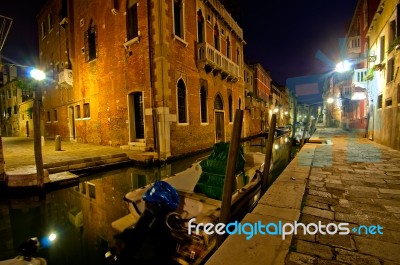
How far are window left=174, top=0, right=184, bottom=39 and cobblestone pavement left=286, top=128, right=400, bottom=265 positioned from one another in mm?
9497

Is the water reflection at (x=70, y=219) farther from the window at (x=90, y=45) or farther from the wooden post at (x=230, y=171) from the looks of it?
the window at (x=90, y=45)

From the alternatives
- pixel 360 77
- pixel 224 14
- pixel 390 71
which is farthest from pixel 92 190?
pixel 360 77

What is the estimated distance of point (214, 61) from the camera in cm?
1265

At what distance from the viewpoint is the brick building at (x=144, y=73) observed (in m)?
9.48

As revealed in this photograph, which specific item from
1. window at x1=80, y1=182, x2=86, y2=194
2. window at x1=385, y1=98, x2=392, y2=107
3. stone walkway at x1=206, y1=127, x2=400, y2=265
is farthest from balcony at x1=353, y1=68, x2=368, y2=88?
window at x1=80, y1=182, x2=86, y2=194

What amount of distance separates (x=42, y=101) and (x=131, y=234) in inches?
869

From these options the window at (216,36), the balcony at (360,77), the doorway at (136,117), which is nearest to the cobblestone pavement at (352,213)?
the doorway at (136,117)

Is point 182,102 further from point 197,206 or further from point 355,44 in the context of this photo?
point 355,44

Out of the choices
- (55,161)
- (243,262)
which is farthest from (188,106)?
(243,262)

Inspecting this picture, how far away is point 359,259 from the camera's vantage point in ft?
5.81

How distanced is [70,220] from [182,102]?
7.53m

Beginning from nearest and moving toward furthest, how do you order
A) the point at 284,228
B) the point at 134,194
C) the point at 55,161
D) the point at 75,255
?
1. the point at 284,228
2. the point at 75,255
3. the point at 134,194
4. the point at 55,161

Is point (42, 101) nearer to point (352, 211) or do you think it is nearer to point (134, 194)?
point (134, 194)

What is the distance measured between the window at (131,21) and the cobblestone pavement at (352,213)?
10.4 meters
